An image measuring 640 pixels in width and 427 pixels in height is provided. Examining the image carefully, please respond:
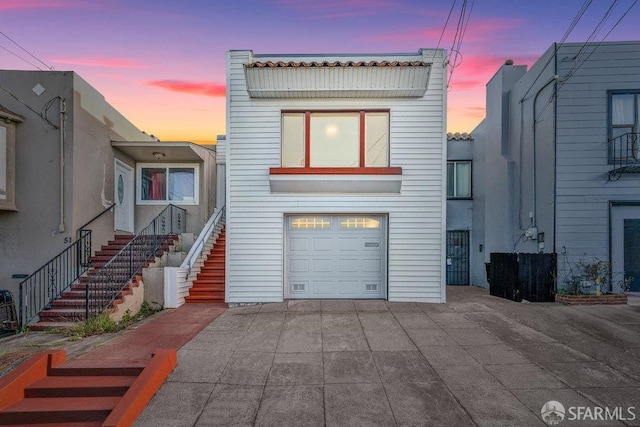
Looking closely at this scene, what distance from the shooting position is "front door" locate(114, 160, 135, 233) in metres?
12.0

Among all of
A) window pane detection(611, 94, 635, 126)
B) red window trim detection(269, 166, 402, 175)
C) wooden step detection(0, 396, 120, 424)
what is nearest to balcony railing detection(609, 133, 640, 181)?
window pane detection(611, 94, 635, 126)

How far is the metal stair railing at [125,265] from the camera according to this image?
8148 millimetres

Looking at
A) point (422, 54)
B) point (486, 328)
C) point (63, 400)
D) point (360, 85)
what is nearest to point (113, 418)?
point (63, 400)

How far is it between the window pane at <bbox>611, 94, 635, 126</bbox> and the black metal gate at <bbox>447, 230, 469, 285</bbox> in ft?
21.2

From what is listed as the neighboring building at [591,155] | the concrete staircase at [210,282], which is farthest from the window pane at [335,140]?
the neighboring building at [591,155]

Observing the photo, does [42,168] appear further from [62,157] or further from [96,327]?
[96,327]

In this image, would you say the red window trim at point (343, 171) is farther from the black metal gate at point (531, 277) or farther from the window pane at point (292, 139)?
the black metal gate at point (531, 277)

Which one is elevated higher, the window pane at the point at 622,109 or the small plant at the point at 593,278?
the window pane at the point at 622,109

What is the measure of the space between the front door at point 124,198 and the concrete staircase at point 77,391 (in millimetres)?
7916

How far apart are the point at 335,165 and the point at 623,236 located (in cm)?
832

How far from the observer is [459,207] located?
14.8 m

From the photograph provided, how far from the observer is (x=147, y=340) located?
251 inches

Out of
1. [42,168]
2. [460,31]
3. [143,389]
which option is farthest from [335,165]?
[42,168]

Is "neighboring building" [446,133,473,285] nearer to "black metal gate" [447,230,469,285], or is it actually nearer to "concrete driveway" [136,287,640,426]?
"black metal gate" [447,230,469,285]
